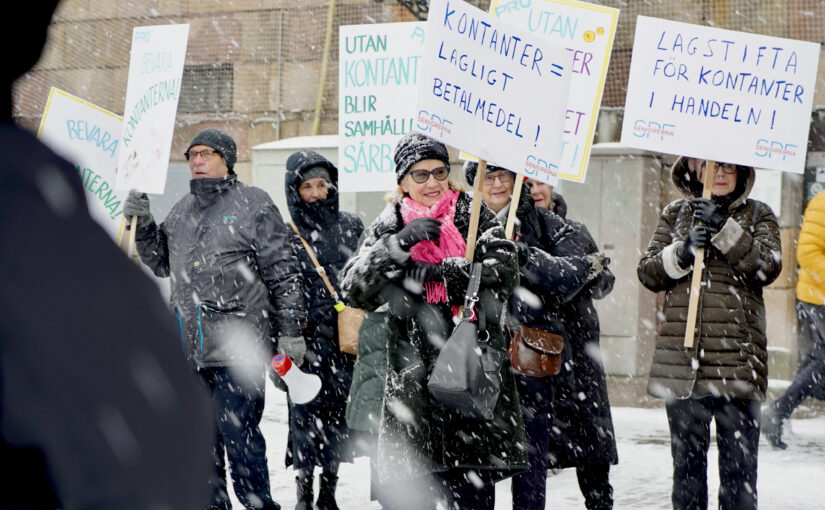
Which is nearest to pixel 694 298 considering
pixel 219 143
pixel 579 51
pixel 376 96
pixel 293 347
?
pixel 579 51

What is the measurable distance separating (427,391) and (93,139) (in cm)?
322

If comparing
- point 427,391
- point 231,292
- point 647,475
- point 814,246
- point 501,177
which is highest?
point 501,177

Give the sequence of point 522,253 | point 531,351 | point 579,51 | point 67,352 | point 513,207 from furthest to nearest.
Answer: point 579,51 → point 531,351 → point 513,207 → point 522,253 → point 67,352

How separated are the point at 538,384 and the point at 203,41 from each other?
9598 millimetres

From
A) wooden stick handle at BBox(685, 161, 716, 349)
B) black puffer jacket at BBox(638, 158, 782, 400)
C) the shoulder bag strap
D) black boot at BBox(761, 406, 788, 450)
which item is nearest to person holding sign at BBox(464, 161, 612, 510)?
black puffer jacket at BBox(638, 158, 782, 400)

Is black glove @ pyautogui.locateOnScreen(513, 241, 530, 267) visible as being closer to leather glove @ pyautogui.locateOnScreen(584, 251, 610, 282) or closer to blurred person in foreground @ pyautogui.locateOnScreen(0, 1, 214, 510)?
leather glove @ pyautogui.locateOnScreen(584, 251, 610, 282)

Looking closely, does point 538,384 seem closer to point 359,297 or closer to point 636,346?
point 359,297

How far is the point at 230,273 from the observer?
5.61 meters

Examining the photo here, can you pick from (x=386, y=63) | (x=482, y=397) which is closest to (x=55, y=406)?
(x=482, y=397)

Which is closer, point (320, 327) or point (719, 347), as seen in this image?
point (719, 347)

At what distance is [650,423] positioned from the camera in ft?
29.7

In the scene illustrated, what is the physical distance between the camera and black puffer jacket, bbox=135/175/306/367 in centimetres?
553

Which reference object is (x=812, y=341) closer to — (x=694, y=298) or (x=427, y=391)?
(x=694, y=298)

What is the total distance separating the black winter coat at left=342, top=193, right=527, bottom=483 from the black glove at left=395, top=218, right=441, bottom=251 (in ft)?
0.24
